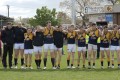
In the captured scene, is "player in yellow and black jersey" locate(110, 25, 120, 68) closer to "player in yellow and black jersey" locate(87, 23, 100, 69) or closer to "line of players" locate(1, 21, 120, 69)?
"line of players" locate(1, 21, 120, 69)

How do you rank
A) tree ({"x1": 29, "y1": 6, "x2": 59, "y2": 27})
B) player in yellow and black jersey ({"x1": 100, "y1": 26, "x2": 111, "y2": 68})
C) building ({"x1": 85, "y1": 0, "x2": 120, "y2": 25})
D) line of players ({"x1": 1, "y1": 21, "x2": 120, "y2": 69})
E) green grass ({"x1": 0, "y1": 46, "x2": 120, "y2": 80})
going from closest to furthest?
green grass ({"x1": 0, "y1": 46, "x2": 120, "y2": 80}), line of players ({"x1": 1, "y1": 21, "x2": 120, "y2": 69}), player in yellow and black jersey ({"x1": 100, "y1": 26, "x2": 111, "y2": 68}), building ({"x1": 85, "y1": 0, "x2": 120, "y2": 25}), tree ({"x1": 29, "y1": 6, "x2": 59, "y2": 27})

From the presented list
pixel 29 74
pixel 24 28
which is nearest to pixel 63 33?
pixel 24 28

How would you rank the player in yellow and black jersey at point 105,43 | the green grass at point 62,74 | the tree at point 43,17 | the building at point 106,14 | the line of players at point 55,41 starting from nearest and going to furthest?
the green grass at point 62,74 → the line of players at point 55,41 → the player in yellow and black jersey at point 105,43 → the building at point 106,14 → the tree at point 43,17

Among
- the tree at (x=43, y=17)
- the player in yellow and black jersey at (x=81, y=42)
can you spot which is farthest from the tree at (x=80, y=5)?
the player in yellow and black jersey at (x=81, y=42)

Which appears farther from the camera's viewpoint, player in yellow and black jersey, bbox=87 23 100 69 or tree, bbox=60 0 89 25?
tree, bbox=60 0 89 25

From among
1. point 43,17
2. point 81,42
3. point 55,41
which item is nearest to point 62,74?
point 55,41

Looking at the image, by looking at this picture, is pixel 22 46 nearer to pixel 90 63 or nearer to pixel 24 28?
pixel 24 28

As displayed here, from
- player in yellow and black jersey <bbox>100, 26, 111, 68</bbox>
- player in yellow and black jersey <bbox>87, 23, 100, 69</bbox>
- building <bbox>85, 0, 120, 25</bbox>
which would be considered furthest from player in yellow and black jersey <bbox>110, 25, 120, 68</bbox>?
building <bbox>85, 0, 120, 25</bbox>

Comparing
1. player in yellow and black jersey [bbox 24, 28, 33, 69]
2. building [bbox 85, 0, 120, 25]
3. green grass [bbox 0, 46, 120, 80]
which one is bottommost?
green grass [bbox 0, 46, 120, 80]

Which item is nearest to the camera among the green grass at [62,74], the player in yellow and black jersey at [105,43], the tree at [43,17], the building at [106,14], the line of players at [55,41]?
the green grass at [62,74]

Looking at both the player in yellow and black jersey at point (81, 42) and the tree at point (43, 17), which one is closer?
the player in yellow and black jersey at point (81, 42)

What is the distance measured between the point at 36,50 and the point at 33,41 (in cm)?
47

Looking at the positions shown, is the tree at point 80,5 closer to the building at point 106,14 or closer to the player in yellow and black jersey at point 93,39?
the building at point 106,14

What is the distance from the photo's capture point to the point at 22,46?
18562 millimetres
